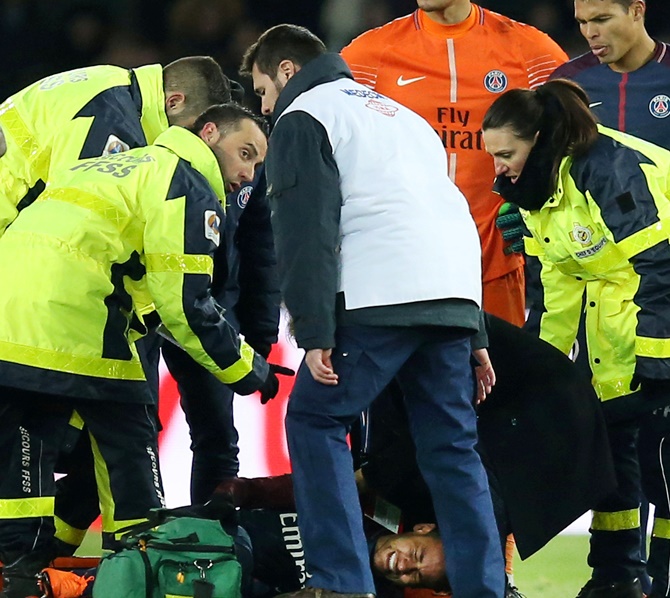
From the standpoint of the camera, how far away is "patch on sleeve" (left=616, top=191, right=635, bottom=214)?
410 centimetres

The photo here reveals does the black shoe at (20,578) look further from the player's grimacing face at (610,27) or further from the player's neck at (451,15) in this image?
the player's grimacing face at (610,27)

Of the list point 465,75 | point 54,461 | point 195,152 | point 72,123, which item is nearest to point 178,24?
point 465,75

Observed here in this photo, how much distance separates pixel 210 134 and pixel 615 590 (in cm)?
189

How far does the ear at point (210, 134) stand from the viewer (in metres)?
4.22

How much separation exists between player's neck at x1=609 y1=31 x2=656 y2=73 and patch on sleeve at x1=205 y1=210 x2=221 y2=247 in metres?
1.94

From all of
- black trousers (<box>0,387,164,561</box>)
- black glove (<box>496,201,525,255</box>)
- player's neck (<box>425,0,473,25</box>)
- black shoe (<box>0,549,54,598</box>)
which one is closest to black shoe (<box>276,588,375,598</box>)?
black trousers (<box>0,387,164,561</box>)

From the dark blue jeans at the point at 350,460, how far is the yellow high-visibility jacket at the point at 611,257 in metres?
0.81

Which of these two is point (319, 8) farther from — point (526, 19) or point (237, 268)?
point (237, 268)

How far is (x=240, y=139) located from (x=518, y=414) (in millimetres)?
1211

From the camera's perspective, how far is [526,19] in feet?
27.4

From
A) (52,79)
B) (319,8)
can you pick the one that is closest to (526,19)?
(319,8)

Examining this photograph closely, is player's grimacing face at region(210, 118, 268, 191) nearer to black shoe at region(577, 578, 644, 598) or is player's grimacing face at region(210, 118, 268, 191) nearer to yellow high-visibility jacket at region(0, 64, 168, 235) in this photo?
yellow high-visibility jacket at region(0, 64, 168, 235)

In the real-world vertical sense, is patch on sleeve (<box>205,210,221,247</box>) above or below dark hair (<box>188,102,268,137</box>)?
below

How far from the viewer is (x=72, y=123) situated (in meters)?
4.32
